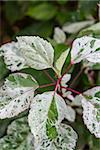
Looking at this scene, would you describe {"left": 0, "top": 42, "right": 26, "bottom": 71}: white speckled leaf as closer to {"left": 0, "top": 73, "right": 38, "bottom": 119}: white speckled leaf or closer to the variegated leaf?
{"left": 0, "top": 73, "right": 38, "bottom": 119}: white speckled leaf

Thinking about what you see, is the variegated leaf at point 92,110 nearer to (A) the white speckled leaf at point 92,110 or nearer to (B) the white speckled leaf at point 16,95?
(A) the white speckled leaf at point 92,110

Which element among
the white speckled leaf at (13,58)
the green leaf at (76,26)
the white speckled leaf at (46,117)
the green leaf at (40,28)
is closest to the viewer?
the white speckled leaf at (46,117)

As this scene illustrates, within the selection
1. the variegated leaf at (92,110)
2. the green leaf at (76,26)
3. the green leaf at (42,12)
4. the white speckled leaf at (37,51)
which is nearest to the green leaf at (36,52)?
the white speckled leaf at (37,51)

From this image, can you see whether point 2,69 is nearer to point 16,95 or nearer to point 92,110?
point 16,95

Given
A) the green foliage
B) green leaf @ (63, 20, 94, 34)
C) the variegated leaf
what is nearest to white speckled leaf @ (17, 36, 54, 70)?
the green foliage

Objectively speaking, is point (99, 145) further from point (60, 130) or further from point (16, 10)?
point (16, 10)
